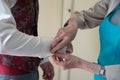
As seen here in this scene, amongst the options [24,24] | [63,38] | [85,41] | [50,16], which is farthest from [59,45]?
[50,16]

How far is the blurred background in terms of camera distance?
1935 millimetres

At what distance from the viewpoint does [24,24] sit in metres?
1.01

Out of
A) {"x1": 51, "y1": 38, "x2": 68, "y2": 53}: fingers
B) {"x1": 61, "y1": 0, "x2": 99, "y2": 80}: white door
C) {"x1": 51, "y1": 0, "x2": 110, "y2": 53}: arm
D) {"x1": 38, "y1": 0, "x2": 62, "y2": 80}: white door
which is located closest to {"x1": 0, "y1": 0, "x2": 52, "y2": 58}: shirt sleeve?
{"x1": 51, "y1": 38, "x2": 68, "y2": 53}: fingers

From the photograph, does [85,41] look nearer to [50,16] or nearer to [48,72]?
[50,16]

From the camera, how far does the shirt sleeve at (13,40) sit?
0.80 meters

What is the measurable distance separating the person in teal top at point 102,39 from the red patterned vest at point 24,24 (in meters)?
0.12

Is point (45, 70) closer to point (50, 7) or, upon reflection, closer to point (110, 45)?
point (110, 45)

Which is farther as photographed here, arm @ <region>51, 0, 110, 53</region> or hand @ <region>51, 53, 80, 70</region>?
arm @ <region>51, 0, 110, 53</region>

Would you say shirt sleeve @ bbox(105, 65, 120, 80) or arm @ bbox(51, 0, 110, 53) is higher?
arm @ bbox(51, 0, 110, 53)

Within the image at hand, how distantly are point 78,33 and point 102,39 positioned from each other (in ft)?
2.78

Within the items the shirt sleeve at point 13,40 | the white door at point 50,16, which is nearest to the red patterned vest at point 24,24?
the shirt sleeve at point 13,40

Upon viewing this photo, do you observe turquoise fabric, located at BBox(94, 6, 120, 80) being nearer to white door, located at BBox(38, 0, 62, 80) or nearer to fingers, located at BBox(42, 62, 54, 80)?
fingers, located at BBox(42, 62, 54, 80)

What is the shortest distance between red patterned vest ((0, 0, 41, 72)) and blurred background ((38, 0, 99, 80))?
0.89 metres

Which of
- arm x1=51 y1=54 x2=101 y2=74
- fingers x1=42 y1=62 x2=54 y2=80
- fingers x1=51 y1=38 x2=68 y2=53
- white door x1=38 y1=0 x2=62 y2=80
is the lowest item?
fingers x1=42 y1=62 x2=54 y2=80
